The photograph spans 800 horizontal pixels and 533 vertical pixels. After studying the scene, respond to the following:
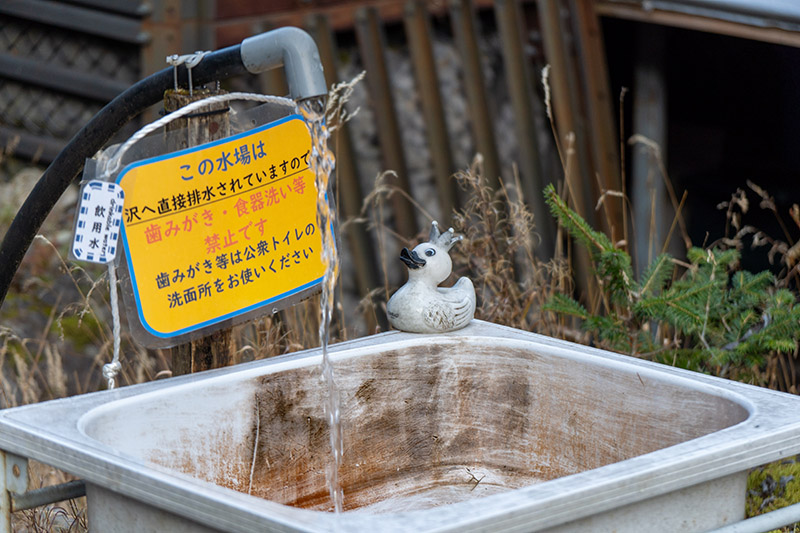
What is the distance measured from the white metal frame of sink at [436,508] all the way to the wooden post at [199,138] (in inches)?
12.6

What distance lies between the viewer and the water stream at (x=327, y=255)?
1726mm

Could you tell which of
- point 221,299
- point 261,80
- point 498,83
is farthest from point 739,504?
point 498,83

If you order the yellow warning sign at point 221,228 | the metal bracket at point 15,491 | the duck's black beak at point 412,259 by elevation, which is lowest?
the metal bracket at point 15,491

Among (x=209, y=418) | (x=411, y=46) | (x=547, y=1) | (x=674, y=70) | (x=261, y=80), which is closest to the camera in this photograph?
(x=209, y=418)

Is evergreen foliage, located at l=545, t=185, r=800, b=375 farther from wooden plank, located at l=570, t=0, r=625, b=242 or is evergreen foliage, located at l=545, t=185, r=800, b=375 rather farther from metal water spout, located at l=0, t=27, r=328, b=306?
wooden plank, located at l=570, t=0, r=625, b=242

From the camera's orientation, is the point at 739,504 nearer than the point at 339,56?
Yes

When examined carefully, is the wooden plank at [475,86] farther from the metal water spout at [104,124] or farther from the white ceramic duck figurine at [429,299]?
the metal water spout at [104,124]

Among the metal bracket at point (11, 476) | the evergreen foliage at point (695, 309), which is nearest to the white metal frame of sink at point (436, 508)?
the metal bracket at point (11, 476)

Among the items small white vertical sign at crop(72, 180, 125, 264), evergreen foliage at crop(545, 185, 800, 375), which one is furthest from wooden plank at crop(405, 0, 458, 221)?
small white vertical sign at crop(72, 180, 125, 264)

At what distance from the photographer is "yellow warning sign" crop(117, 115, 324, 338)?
1773mm

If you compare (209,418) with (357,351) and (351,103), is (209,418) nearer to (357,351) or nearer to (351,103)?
(357,351)

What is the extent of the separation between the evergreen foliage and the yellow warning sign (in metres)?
0.69

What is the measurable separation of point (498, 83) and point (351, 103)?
0.88 metres

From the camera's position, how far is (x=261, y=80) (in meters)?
4.00
